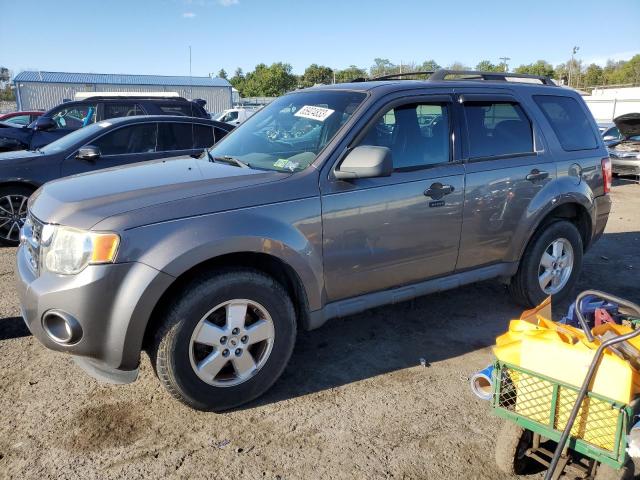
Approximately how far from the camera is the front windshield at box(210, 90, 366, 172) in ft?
→ 11.4

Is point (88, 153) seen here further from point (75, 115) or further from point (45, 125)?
point (75, 115)

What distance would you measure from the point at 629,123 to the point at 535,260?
8.17 meters

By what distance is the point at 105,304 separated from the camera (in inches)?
104

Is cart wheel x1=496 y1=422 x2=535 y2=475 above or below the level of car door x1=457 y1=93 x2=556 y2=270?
below

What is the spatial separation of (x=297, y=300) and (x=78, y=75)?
46844 mm

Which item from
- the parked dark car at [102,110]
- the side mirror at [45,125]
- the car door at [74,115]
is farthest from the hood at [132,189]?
the car door at [74,115]

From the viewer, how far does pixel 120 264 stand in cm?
262

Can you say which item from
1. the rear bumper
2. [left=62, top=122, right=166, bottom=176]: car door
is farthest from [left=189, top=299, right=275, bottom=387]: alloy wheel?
[left=62, top=122, right=166, bottom=176]: car door

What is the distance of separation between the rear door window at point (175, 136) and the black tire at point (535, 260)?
4.75 metres

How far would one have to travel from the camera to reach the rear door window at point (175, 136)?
23.3 feet

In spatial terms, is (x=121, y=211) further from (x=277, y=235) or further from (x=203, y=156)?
(x=203, y=156)

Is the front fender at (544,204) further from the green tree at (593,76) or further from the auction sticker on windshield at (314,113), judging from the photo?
the green tree at (593,76)

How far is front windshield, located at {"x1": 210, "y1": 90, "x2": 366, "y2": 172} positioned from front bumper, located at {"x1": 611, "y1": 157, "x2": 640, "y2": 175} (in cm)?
1124

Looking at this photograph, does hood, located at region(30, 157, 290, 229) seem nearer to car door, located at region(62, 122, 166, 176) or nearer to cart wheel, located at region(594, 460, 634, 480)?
cart wheel, located at region(594, 460, 634, 480)
